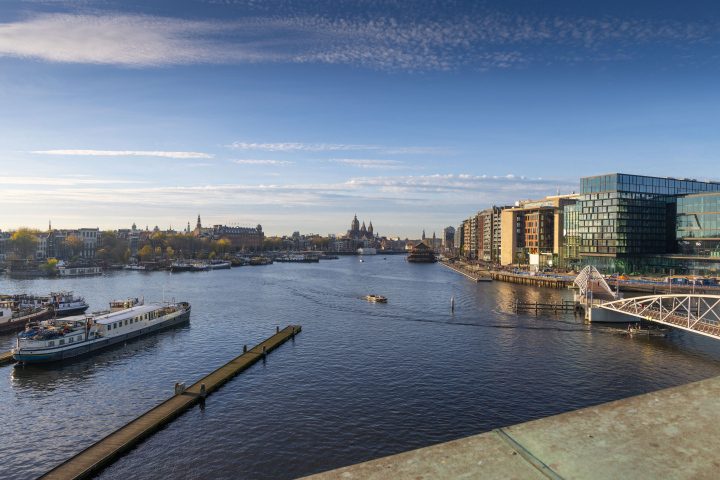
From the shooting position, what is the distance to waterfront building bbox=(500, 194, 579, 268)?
485 ft

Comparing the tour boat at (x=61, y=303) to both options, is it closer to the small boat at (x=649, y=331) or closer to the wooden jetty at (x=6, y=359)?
the wooden jetty at (x=6, y=359)

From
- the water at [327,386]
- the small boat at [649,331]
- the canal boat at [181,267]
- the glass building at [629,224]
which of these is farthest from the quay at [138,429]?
the canal boat at [181,267]

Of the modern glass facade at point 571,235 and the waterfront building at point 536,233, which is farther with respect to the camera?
the waterfront building at point 536,233

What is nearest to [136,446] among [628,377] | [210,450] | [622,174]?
[210,450]

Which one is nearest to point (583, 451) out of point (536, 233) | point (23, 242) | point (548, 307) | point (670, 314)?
point (670, 314)

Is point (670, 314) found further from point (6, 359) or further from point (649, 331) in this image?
point (6, 359)

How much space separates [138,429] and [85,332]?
27.1 m

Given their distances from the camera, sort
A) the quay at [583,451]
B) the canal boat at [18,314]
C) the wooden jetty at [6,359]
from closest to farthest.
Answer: the quay at [583,451] < the wooden jetty at [6,359] < the canal boat at [18,314]

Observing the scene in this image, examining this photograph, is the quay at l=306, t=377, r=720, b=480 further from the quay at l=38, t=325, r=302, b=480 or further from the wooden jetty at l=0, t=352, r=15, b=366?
the wooden jetty at l=0, t=352, r=15, b=366

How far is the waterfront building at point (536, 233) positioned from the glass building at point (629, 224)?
Answer: 18939 millimetres

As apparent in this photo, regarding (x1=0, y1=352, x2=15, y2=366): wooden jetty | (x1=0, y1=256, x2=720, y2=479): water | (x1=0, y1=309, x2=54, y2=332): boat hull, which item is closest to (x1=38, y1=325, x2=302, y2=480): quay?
(x1=0, y1=256, x2=720, y2=479): water

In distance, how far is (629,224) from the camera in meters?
118

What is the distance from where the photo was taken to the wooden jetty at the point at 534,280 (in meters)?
114

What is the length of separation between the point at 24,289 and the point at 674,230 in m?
173
